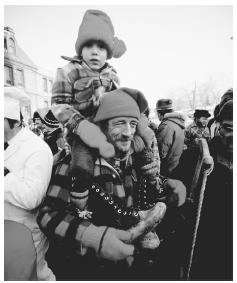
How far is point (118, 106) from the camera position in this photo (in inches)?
49.9

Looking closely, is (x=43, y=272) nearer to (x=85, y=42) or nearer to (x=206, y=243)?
(x=206, y=243)

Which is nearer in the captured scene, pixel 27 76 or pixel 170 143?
pixel 170 143

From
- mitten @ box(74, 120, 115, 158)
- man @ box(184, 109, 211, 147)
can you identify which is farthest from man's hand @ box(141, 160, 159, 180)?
man @ box(184, 109, 211, 147)

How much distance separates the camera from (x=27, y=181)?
1.13m

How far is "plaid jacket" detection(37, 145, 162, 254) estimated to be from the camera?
3.55ft

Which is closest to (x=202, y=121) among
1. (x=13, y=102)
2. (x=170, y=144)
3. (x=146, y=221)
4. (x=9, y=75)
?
(x=170, y=144)

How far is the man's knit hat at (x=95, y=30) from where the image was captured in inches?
62.3

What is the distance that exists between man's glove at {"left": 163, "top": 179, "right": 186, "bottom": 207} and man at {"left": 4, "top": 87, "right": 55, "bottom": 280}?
0.89m

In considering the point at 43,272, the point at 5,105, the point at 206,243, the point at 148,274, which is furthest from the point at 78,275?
the point at 5,105

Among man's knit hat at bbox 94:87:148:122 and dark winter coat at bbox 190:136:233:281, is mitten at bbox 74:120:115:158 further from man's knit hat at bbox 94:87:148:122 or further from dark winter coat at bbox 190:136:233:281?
dark winter coat at bbox 190:136:233:281

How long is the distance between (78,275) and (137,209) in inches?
24.2

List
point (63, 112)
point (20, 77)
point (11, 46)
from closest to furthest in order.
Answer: point (63, 112) < point (11, 46) < point (20, 77)

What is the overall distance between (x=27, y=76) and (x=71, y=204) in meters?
26.2

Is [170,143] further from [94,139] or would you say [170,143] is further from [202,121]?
[94,139]
